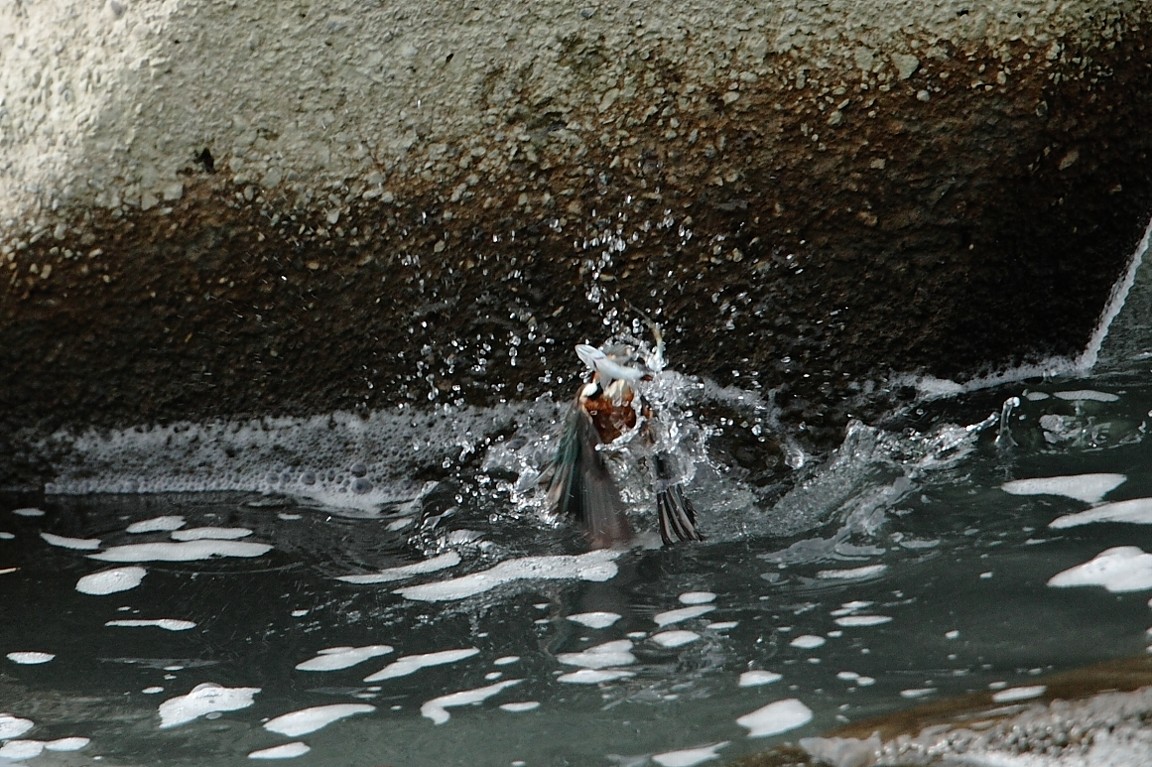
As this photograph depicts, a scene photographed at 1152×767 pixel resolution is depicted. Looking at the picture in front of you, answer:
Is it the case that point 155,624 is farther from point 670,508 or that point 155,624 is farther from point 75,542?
point 670,508

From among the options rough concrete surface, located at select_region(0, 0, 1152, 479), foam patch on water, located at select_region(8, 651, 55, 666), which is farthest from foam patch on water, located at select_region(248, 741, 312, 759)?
rough concrete surface, located at select_region(0, 0, 1152, 479)

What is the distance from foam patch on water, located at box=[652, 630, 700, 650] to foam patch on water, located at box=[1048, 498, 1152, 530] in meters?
0.92

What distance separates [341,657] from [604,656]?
591 millimetres

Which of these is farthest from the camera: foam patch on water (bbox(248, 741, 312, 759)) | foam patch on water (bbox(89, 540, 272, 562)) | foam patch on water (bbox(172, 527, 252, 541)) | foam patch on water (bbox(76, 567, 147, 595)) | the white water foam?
the white water foam

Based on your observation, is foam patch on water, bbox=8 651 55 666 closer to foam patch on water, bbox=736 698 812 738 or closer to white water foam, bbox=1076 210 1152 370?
foam patch on water, bbox=736 698 812 738

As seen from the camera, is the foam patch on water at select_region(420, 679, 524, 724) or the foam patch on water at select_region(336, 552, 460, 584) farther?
the foam patch on water at select_region(336, 552, 460, 584)

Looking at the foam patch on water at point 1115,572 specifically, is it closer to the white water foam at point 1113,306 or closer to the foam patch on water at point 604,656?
the foam patch on water at point 604,656

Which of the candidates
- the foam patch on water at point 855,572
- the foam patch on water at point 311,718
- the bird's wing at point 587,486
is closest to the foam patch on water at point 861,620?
the foam patch on water at point 855,572

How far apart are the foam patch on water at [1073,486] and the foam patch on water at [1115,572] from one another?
1.21ft

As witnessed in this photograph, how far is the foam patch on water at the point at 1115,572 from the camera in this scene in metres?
2.49

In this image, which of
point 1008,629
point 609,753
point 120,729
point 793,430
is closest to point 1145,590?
point 1008,629

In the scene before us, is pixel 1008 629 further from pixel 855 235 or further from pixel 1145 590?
pixel 855 235

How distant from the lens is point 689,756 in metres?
2.12

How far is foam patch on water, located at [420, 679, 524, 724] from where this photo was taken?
2.39 metres
